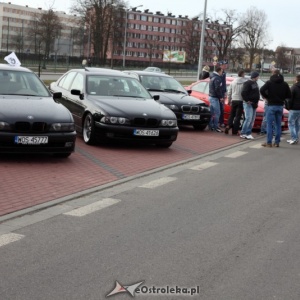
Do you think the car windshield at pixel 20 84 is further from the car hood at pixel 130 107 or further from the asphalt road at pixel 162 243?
the asphalt road at pixel 162 243

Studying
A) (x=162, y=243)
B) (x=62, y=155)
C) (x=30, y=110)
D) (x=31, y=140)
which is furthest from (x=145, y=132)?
(x=162, y=243)

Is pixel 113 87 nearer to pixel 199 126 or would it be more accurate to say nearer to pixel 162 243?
pixel 199 126

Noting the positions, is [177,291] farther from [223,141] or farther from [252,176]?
[223,141]

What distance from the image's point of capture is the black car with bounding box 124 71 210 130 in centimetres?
1402

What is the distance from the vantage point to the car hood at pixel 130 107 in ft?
33.7

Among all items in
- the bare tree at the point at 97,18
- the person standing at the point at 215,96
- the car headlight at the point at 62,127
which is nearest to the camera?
the car headlight at the point at 62,127

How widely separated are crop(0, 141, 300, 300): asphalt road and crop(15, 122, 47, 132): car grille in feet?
6.05

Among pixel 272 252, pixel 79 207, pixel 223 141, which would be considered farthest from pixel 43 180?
pixel 223 141

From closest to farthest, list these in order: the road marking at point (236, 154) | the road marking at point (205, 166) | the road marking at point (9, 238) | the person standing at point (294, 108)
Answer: the road marking at point (9, 238) < the road marking at point (205, 166) < the road marking at point (236, 154) < the person standing at point (294, 108)

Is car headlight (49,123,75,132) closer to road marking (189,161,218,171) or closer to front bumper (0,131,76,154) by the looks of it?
front bumper (0,131,76,154)

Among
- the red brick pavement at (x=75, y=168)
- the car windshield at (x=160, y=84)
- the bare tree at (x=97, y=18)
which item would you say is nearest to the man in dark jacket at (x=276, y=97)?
the red brick pavement at (x=75, y=168)

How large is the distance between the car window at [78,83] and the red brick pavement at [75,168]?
3.70 ft

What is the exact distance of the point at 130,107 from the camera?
Answer: 1051 centimetres

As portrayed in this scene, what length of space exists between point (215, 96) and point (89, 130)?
16.4 feet
